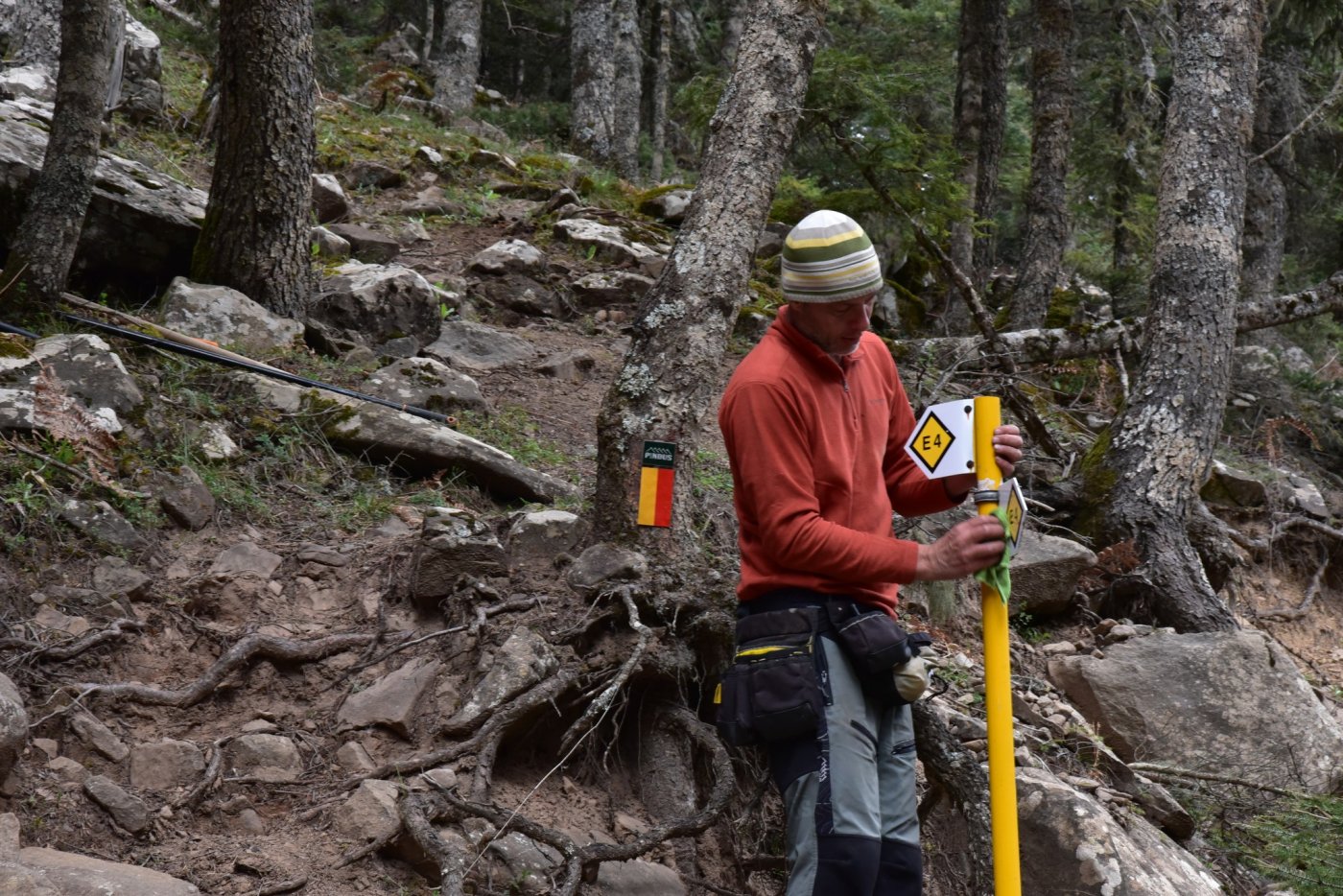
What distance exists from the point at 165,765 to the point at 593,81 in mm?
Answer: 14753

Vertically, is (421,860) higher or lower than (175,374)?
lower

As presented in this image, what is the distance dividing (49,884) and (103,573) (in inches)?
78.9

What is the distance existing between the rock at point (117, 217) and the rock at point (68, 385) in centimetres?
155

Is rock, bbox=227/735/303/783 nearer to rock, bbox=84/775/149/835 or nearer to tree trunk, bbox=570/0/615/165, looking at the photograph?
rock, bbox=84/775/149/835

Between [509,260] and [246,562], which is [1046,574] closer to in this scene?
[246,562]

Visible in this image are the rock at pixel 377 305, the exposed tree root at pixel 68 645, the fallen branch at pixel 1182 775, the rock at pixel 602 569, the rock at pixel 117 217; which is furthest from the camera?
the rock at pixel 377 305

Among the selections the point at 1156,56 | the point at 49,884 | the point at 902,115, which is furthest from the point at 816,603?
the point at 1156,56

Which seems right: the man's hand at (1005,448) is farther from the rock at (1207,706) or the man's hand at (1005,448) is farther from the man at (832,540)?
→ the rock at (1207,706)

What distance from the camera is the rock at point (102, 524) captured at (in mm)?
4996

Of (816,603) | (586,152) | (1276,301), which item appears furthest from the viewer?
(586,152)

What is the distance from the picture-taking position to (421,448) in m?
6.53

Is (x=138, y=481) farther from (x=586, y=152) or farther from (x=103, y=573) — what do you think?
(x=586, y=152)

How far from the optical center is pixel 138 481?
550cm

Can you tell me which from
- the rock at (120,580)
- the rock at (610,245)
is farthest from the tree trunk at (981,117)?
the rock at (120,580)
